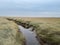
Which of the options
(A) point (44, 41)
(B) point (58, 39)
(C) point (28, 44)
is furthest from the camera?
(C) point (28, 44)

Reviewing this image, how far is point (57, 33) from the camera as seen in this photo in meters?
14.0

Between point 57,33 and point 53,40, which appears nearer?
point 53,40

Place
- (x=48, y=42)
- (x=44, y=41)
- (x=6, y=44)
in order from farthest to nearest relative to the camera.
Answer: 1. (x=44, y=41)
2. (x=48, y=42)
3. (x=6, y=44)

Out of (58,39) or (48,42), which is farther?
(48,42)

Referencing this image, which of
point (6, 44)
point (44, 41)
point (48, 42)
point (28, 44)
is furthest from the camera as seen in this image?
point (28, 44)

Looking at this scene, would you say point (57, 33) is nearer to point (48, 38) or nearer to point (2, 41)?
point (48, 38)

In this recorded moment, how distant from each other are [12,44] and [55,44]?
8.79ft

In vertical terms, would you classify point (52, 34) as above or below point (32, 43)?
above

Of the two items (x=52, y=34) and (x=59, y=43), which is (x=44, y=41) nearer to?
(x=52, y=34)

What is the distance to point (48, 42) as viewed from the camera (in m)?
13.8

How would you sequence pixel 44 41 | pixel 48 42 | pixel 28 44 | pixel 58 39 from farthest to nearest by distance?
1. pixel 28 44
2. pixel 44 41
3. pixel 48 42
4. pixel 58 39

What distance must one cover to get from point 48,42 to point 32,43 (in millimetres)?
3219

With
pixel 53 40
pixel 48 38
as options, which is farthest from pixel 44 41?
pixel 53 40

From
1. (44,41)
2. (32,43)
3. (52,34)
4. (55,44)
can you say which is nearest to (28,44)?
(32,43)
